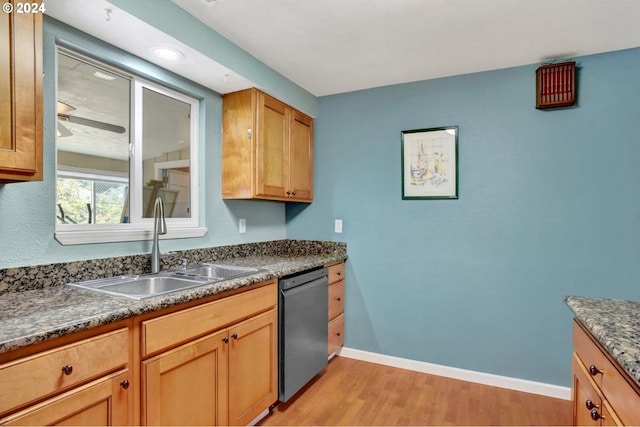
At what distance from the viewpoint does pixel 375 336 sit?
289 cm

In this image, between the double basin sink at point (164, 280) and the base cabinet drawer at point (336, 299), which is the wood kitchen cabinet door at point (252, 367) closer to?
the double basin sink at point (164, 280)

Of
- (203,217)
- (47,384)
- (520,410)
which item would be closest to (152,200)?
(203,217)

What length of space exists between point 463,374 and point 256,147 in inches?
90.7

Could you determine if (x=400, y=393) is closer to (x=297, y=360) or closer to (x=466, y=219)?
(x=297, y=360)

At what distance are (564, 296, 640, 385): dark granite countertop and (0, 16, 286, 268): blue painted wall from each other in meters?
2.11

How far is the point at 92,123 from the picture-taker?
1853mm

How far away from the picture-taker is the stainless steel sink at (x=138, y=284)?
1.61 meters

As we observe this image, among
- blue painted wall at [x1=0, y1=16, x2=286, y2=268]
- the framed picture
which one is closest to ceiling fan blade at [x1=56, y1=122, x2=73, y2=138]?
blue painted wall at [x1=0, y1=16, x2=286, y2=268]

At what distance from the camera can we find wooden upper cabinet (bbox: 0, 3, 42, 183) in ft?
3.74

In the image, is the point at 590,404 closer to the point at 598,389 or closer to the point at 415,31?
the point at 598,389

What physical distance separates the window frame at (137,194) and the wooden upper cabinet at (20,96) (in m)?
0.46

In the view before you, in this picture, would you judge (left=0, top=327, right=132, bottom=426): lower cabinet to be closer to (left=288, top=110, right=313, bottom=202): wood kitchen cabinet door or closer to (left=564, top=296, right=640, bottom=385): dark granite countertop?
(left=564, top=296, right=640, bottom=385): dark granite countertop

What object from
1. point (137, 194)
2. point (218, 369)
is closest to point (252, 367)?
point (218, 369)

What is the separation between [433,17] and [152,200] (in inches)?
78.0
